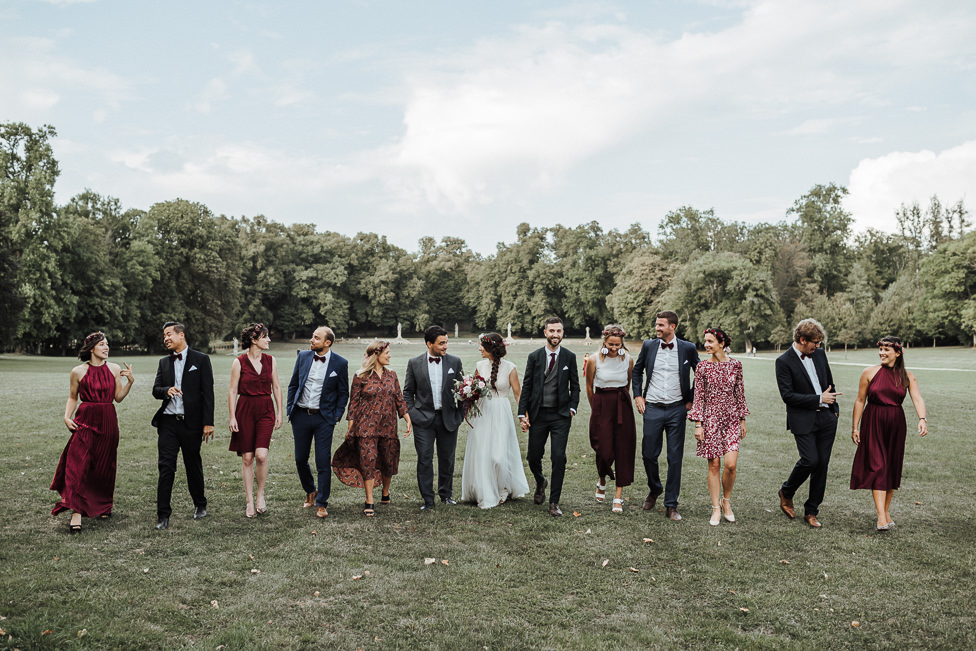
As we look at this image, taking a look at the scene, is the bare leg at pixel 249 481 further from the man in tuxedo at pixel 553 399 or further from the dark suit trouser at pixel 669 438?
the dark suit trouser at pixel 669 438

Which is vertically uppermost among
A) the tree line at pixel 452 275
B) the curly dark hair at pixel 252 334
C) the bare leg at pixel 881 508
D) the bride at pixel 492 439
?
the tree line at pixel 452 275

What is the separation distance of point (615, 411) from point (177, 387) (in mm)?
4710

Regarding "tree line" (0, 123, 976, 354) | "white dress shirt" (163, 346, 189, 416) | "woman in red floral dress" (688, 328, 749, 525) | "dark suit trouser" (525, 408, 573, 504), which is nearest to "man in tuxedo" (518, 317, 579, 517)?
"dark suit trouser" (525, 408, 573, 504)

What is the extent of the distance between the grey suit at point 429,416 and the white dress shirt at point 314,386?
946 millimetres

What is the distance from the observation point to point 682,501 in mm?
7887

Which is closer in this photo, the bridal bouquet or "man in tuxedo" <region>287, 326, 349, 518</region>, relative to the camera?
"man in tuxedo" <region>287, 326, 349, 518</region>

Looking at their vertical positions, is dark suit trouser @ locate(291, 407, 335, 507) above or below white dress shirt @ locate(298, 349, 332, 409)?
below

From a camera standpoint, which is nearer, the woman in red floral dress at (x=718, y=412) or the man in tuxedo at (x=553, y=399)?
the woman in red floral dress at (x=718, y=412)

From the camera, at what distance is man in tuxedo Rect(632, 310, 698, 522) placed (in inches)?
277

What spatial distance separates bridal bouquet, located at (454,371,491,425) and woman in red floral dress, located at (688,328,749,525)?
7.66ft

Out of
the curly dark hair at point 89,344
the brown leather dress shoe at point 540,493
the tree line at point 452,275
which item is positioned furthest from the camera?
the tree line at point 452,275

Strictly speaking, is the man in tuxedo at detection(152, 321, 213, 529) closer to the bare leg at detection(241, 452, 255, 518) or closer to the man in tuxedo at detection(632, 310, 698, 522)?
the bare leg at detection(241, 452, 255, 518)

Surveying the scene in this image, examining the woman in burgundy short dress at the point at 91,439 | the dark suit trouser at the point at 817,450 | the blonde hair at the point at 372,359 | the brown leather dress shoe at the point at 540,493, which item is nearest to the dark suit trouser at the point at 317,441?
the blonde hair at the point at 372,359

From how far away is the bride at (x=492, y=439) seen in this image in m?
7.56
